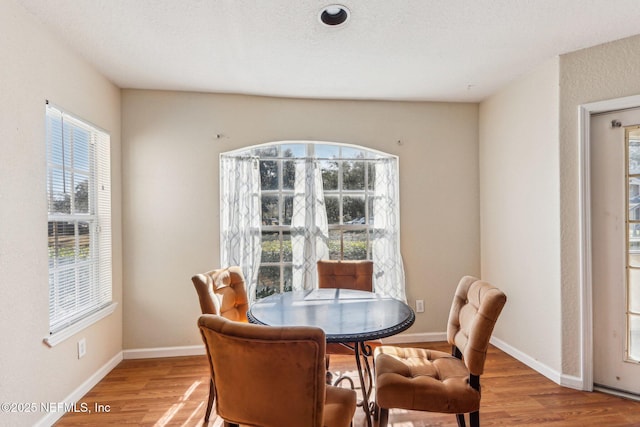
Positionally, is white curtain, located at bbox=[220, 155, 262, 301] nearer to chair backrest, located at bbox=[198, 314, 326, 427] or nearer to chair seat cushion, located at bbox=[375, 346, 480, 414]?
chair seat cushion, located at bbox=[375, 346, 480, 414]

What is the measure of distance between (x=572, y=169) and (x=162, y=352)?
3761 mm

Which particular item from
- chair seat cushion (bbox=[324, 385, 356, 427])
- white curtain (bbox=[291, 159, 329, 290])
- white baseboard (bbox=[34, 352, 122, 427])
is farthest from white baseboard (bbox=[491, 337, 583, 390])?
white baseboard (bbox=[34, 352, 122, 427])

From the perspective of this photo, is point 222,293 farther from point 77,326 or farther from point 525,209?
point 525,209

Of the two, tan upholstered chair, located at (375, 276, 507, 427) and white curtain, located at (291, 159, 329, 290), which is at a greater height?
white curtain, located at (291, 159, 329, 290)

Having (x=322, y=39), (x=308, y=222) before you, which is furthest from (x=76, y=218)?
(x=322, y=39)

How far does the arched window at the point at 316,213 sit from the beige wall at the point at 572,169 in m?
1.34

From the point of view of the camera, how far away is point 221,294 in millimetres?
2141

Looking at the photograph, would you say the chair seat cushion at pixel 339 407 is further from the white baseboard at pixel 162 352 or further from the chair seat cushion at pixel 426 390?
the white baseboard at pixel 162 352

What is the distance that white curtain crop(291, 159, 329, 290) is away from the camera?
3.21m

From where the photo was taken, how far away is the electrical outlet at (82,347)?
2299 millimetres

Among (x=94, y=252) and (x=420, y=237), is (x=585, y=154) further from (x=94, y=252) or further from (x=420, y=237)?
(x=94, y=252)

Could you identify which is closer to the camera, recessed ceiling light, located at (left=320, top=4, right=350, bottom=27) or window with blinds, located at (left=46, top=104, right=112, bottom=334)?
recessed ceiling light, located at (left=320, top=4, right=350, bottom=27)

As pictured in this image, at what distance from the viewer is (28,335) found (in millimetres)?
1816

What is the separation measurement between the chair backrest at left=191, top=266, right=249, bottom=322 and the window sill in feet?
3.13
